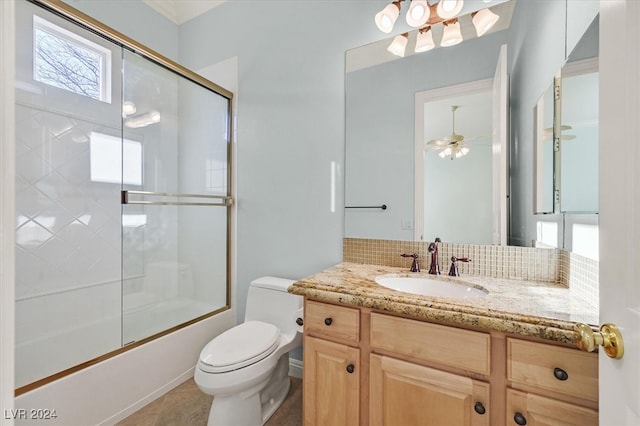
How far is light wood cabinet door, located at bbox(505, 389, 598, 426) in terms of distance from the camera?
0.80 meters

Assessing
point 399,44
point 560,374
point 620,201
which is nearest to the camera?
point 620,201

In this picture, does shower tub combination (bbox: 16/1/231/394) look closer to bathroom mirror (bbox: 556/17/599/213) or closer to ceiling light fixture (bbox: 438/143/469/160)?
ceiling light fixture (bbox: 438/143/469/160)

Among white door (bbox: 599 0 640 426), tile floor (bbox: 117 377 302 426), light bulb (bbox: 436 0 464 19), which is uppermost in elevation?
light bulb (bbox: 436 0 464 19)

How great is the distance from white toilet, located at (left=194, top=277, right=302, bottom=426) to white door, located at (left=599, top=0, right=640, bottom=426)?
1.28 m

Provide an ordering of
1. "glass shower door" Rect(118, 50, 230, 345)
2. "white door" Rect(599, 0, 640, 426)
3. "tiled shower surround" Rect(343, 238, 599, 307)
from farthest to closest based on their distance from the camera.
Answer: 1. "glass shower door" Rect(118, 50, 230, 345)
2. "tiled shower surround" Rect(343, 238, 599, 307)
3. "white door" Rect(599, 0, 640, 426)

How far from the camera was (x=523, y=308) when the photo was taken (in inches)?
36.9

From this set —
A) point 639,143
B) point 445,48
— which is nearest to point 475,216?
point 445,48

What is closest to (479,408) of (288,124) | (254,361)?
(254,361)

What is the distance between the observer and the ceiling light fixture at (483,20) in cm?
140

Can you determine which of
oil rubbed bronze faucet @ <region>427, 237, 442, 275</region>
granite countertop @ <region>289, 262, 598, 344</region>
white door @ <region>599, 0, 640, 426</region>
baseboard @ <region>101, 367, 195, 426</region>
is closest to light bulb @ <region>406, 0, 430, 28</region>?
white door @ <region>599, 0, 640, 426</region>

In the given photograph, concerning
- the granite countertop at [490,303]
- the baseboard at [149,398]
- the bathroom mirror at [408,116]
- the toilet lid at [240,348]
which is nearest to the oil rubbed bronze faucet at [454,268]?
the granite countertop at [490,303]

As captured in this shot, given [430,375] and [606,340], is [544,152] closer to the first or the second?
[606,340]

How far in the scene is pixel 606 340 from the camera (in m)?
0.54

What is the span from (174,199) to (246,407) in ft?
5.45
